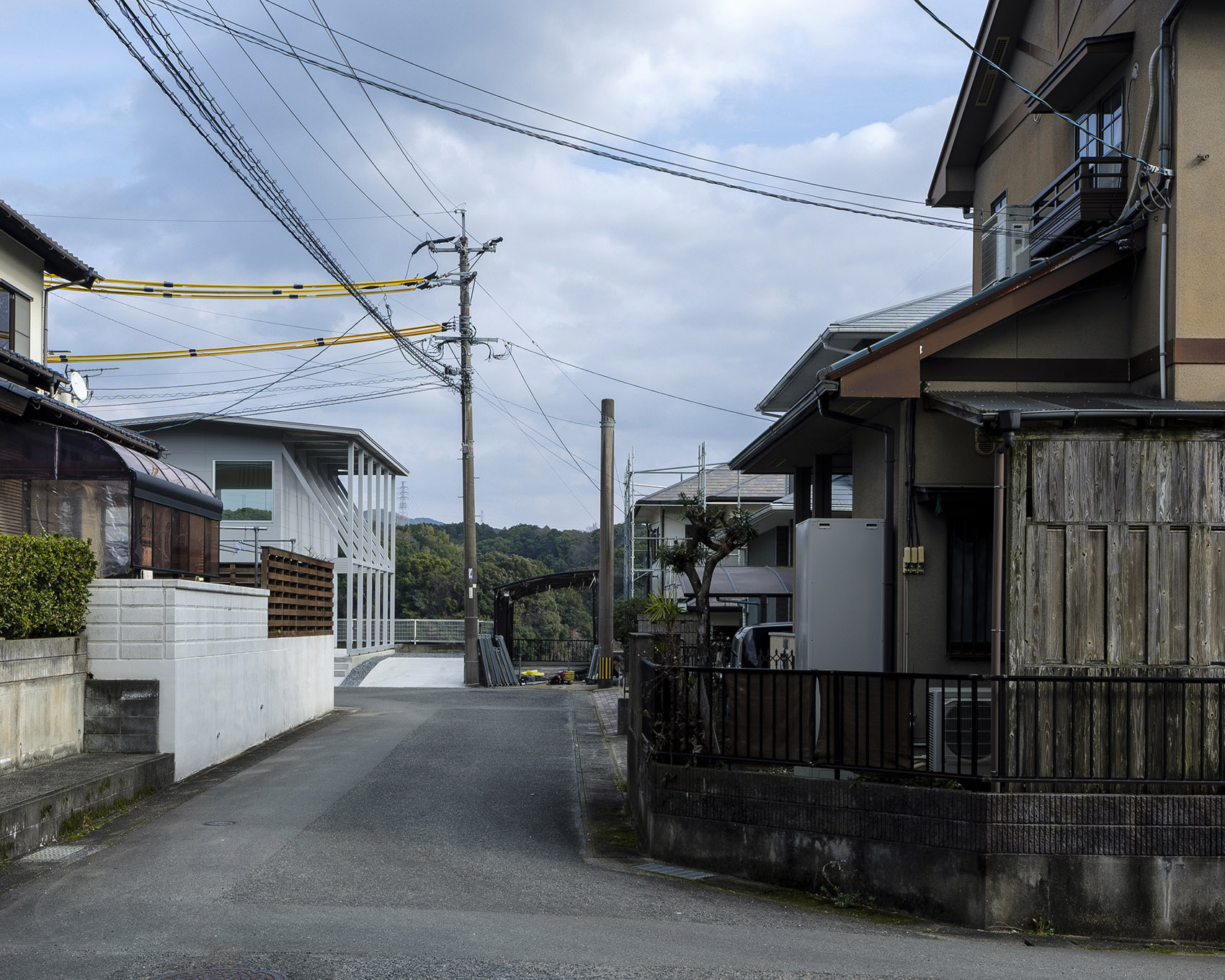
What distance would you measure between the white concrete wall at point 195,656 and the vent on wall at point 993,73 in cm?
1108

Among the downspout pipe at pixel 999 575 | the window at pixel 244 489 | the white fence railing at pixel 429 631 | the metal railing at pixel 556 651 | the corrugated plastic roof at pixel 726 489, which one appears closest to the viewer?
the downspout pipe at pixel 999 575

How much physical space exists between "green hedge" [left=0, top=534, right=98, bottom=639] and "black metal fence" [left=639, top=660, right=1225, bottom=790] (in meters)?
6.42

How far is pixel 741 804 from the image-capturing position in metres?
8.57

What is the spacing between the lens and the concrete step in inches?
332

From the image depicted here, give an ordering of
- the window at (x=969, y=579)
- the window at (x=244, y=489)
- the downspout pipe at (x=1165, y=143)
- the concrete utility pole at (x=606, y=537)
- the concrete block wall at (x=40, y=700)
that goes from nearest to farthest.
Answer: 1. the downspout pipe at (x=1165, y=143)
2. the concrete block wall at (x=40, y=700)
3. the window at (x=969, y=579)
4. the concrete utility pole at (x=606, y=537)
5. the window at (x=244, y=489)

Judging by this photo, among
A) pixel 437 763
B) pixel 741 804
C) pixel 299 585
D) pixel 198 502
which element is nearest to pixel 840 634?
pixel 741 804

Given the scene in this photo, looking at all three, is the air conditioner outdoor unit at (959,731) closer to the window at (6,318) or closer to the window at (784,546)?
the window at (784,546)

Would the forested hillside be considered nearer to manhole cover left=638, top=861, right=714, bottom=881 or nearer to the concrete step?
the concrete step

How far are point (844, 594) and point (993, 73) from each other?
280 inches

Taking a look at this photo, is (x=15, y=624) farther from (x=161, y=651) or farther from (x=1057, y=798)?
(x=1057, y=798)

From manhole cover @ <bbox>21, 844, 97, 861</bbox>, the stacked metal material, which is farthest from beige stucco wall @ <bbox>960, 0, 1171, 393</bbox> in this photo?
the stacked metal material

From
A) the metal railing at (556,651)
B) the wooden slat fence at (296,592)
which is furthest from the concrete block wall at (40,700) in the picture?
the metal railing at (556,651)

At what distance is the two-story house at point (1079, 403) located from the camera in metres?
8.27

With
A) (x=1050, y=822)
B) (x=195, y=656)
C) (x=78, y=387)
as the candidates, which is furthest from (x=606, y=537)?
(x=1050, y=822)
